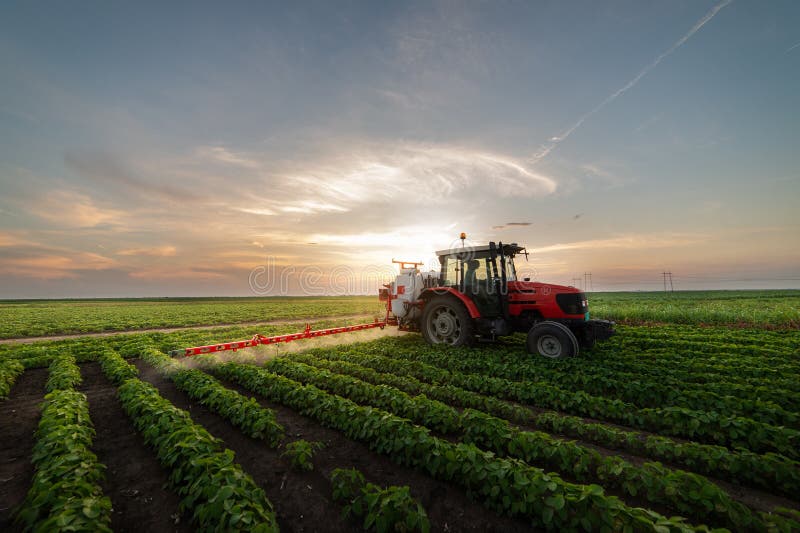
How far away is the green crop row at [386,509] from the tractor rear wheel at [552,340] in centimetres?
673

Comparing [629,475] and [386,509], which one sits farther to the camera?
[629,475]

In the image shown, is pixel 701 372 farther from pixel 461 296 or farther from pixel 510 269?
pixel 461 296

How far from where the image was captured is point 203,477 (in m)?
3.55

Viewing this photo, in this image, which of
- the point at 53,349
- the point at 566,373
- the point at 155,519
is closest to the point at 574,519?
the point at 155,519

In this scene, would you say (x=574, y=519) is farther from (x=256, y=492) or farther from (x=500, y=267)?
(x=500, y=267)

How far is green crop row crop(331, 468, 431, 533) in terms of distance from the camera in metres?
3.12

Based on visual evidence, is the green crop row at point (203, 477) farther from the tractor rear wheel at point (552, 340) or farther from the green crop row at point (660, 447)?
the tractor rear wheel at point (552, 340)

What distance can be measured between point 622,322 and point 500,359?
17681 millimetres

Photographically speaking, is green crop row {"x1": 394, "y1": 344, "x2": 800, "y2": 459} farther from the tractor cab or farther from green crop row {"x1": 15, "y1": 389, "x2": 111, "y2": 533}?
green crop row {"x1": 15, "y1": 389, "x2": 111, "y2": 533}

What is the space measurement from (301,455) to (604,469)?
381cm

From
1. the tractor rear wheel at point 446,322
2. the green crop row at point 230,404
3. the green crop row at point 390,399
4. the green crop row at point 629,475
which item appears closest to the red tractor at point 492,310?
the tractor rear wheel at point 446,322

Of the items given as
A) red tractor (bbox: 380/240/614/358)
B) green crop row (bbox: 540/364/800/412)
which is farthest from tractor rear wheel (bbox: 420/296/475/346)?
green crop row (bbox: 540/364/800/412)

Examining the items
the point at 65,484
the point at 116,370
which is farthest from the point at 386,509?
the point at 116,370

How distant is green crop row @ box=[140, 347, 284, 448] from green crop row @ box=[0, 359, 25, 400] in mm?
3004
